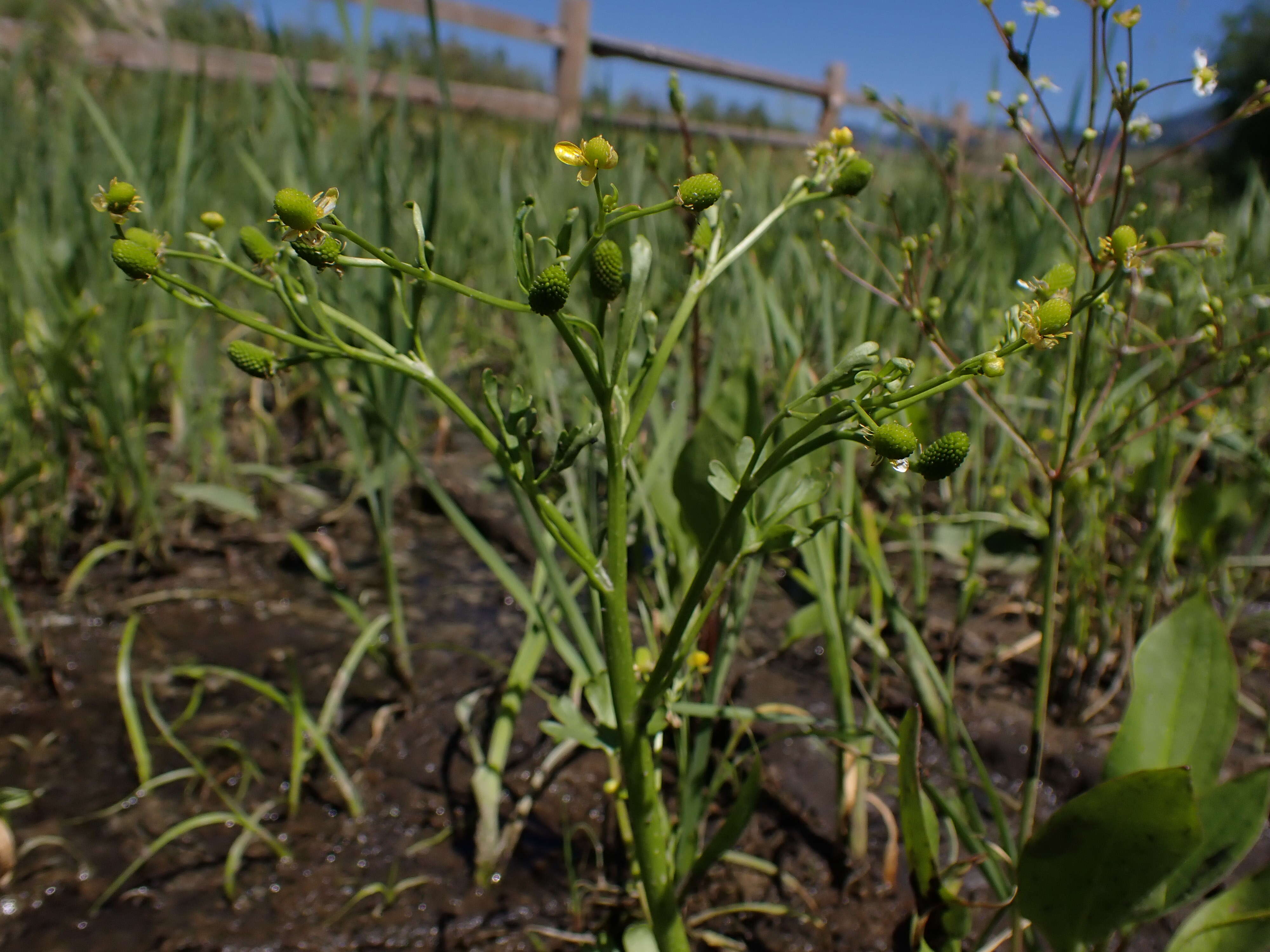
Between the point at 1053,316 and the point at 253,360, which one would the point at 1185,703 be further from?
the point at 253,360

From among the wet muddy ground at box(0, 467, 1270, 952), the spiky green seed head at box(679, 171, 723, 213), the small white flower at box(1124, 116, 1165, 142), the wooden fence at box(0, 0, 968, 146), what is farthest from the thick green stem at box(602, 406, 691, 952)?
the wooden fence at box(0, 0, 968, 146)

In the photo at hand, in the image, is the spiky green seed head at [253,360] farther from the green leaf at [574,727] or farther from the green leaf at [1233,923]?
the green leaf at [1233,923]

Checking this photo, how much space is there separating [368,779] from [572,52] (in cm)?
736

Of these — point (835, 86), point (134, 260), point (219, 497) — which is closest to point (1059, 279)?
point (134, 260)

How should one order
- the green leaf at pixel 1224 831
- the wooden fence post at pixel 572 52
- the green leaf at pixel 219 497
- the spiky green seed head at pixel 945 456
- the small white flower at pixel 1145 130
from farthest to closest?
the wooden fence post at pixel 572 52
the green leaf at pixel 219 497
the small white flower at pixel 1145 130
the green leaf at pixel 1224 831
the spiky green seed head at pixel 945 456

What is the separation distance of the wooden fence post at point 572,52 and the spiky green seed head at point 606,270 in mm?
6819

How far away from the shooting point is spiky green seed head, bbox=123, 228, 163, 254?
54cm

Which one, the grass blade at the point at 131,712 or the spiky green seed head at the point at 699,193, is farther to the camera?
the grass blade at the point at 131,712

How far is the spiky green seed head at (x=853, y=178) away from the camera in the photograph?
574mm

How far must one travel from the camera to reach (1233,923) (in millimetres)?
595

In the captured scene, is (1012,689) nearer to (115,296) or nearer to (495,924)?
(495,924)

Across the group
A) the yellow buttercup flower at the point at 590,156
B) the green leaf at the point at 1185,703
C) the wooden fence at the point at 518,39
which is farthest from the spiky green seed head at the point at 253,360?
the wooden fence at the point at 518,39

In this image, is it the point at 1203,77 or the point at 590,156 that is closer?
the point at 590,156

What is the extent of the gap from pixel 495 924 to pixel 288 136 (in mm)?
1505
